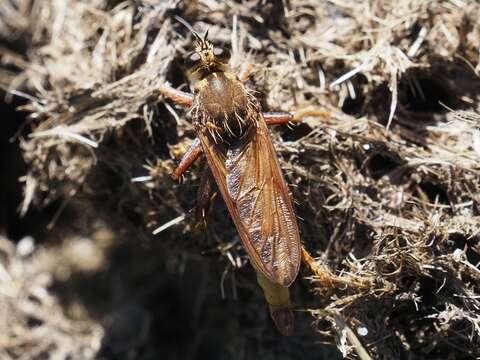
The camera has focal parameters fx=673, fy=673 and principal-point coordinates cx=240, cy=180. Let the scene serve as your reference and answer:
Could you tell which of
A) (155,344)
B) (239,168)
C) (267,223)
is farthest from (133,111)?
(155,344)

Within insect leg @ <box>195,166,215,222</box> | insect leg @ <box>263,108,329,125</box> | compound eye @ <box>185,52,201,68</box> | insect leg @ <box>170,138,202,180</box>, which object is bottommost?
insect leg @ <box>195,166,215,222</box>

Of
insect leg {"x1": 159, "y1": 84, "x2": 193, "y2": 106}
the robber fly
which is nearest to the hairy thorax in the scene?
the robber fly

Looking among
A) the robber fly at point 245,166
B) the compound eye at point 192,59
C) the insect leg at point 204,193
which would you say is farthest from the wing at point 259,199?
the compound eye at point 192,59

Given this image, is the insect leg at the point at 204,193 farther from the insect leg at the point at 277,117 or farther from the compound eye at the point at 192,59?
the compound eye at the point at 192,59

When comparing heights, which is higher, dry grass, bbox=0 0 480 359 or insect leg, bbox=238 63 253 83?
insect leg, bbox=238 63 253 83

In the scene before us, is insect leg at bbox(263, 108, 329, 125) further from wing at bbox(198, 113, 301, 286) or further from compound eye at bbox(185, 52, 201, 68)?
compound eye at bbox(185, 52, 201, 68)

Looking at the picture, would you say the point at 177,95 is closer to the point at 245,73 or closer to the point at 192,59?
the point at 192,59

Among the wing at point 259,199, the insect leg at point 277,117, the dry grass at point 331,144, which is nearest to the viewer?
the wing at point 259,199

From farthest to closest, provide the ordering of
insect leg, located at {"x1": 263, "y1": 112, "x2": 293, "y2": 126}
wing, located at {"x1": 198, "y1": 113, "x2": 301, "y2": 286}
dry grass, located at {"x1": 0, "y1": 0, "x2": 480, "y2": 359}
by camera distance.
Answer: insect leg, located at {"x1": 263, "y1": 112, "x2": 293, "y2": 126}
dry grass, located at {"x1": 0, "y1": 0, "x2": 480, "y2": 359}
wing, located at {"x1": 198, "y1": 113, "x2": 301, "y2": 286}
